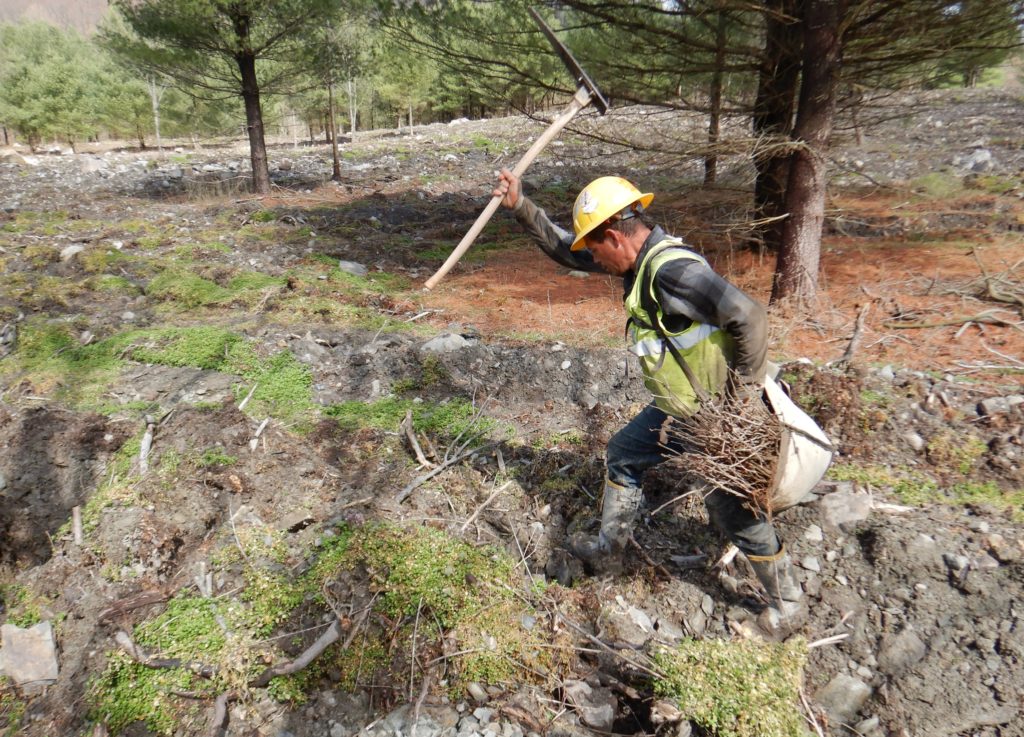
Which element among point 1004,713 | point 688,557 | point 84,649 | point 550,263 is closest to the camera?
point 1004,713

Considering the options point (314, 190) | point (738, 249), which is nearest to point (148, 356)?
point (738, 249)

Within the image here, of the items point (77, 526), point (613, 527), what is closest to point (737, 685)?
point (613, 527)

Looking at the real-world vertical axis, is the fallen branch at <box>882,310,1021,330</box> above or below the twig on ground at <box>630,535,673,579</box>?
above

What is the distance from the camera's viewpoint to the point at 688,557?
300cm

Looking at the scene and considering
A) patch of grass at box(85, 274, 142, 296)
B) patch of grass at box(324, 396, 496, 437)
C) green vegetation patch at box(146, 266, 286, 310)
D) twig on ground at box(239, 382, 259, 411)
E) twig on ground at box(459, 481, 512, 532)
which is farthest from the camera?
patch of grass at box(85, 274, 142, 296)

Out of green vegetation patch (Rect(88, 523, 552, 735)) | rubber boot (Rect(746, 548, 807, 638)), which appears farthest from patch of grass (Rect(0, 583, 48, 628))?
rubber boot (Rect(746, 548, 807, 638))

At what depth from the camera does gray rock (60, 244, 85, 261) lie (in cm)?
803

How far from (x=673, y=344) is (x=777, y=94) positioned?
5005 millimetres

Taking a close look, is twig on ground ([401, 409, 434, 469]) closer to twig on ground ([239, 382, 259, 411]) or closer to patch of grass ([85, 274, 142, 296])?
twig on ground ([239, 382, 259, 411])

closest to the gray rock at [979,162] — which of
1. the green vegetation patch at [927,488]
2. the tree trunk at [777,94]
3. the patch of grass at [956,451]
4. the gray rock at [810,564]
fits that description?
the tree trunk at [777,94]

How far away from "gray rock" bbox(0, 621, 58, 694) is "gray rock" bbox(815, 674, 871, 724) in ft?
10.7

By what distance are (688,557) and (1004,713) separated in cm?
130

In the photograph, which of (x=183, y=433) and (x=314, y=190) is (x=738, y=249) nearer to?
(x=183, y=433)

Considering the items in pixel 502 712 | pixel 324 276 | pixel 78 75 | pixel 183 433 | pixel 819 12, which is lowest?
pixel 502 712
